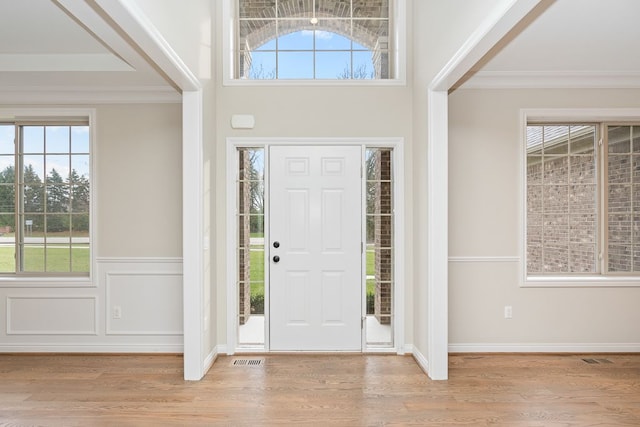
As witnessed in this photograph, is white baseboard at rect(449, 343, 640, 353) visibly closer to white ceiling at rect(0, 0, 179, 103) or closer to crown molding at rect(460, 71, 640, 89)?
crown molding at rect(460, 71, 640, 89)

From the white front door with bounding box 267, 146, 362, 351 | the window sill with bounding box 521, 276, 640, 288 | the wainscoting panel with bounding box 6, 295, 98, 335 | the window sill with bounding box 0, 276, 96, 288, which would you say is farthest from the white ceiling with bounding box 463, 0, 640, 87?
the wainscoting panel with bounding box 6, 295, 98, 335

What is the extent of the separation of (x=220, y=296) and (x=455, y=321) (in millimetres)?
2156

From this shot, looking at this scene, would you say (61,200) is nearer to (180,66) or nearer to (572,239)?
(180,66)

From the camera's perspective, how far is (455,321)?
3.92m

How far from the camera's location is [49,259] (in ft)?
13.6

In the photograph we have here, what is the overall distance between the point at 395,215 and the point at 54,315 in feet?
10.8

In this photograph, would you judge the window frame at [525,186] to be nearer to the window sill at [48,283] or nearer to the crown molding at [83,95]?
the crown molding at [83,95]

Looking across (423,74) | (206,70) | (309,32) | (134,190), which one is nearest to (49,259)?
(134,190)

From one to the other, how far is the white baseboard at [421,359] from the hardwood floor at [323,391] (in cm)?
5

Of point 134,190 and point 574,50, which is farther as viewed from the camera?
point 134,190

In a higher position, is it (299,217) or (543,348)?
(299,217)

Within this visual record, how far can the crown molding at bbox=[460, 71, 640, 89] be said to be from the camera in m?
3.83

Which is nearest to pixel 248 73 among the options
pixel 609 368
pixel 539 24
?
pixel 539 24

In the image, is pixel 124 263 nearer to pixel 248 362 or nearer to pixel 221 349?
pixel 221 349
